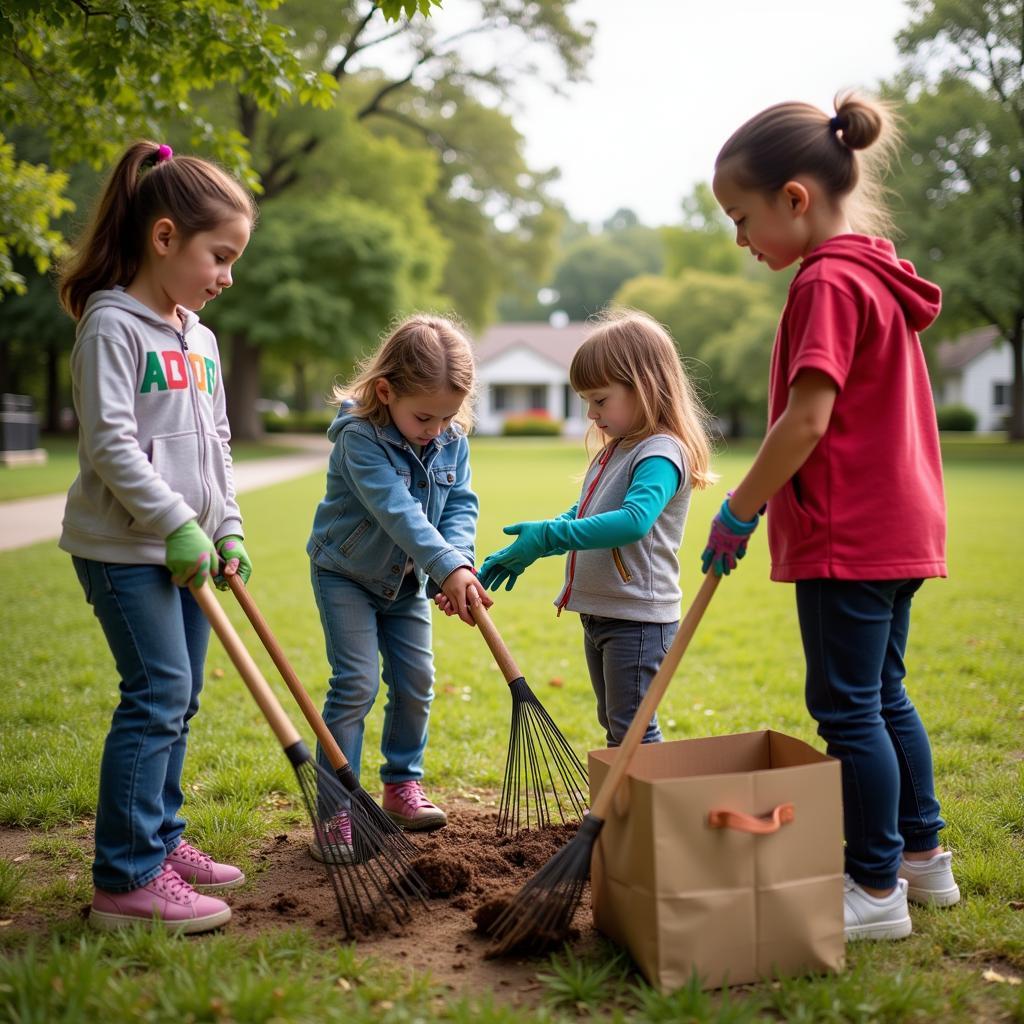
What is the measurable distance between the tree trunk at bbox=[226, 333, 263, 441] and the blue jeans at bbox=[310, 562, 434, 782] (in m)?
28.4

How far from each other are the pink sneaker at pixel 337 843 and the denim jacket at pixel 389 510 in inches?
28.9

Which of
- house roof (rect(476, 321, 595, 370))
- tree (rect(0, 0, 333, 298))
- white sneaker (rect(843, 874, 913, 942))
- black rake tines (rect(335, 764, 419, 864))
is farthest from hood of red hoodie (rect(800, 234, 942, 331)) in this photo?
house roof (rect(476, 321, 595, 370))

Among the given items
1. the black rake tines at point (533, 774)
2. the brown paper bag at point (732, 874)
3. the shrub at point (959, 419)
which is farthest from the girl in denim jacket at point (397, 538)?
the shrub at point (959, 419)

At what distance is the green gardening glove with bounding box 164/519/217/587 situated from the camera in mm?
2650

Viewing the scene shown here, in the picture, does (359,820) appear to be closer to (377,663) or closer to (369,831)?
(369,831)

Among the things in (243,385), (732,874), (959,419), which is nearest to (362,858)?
(732,874)

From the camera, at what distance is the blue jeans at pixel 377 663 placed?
11.4 feet

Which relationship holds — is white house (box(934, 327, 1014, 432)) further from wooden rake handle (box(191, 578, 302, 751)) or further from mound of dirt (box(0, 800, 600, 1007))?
wooden rake handle (box(191, 578, 302, 751))

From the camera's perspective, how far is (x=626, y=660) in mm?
3320

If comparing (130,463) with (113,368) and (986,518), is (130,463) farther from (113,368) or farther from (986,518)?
(986,518)

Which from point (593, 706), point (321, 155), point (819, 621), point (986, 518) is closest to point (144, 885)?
point (819, 621)

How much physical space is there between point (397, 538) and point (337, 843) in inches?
35.8

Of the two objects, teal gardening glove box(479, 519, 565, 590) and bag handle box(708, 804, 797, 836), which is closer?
bag handle box(708, 804, 797, 836)

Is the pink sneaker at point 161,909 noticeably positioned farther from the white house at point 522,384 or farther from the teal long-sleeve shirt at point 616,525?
the white house at point 522,384
